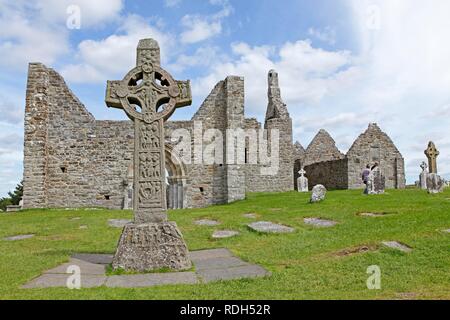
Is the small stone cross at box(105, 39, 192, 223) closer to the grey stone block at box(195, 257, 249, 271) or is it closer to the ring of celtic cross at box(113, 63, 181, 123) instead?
the ring of celtic cross at box(113, 63, 181, 123)

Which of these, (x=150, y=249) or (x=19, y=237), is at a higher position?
(x=150, y=249)

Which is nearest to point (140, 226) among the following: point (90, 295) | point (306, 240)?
point (90, 295)

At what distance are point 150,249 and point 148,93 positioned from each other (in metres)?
2.34

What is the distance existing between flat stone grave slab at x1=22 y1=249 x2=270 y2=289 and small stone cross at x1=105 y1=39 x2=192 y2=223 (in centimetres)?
92

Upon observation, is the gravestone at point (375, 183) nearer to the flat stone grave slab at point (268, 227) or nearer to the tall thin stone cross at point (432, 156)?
the tall thin stone cross at point (432, 156)

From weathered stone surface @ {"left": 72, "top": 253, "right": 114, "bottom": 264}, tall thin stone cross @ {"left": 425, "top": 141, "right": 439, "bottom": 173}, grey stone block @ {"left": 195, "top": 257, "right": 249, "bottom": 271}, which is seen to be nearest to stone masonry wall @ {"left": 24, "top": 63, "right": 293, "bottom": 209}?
tall thin stone cross @ {"left": 425, "top": 141, "right": 439, "bottom": 173}

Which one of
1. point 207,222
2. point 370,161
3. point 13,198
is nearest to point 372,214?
point 207,222

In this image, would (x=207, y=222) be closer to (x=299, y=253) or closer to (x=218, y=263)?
(x=299, y=253)

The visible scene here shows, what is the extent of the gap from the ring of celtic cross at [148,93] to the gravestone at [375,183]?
1113cm

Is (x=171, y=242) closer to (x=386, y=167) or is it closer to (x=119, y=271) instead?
(x=119, y=271)

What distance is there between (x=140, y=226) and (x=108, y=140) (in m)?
12.7

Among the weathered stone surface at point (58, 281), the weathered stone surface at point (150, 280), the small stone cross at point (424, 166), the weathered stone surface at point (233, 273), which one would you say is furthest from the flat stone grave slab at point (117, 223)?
the small stone cross at point (424, 166)

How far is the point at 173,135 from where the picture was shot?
1802cm

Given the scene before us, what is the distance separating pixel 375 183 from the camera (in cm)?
1543
